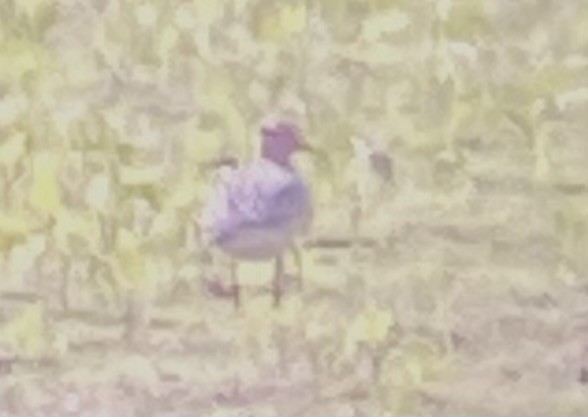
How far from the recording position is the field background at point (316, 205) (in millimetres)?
1534

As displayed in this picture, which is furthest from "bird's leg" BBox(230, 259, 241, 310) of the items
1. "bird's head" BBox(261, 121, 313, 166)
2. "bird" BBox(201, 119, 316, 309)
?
"bird's head" BBox(261, 121, 313, 166)

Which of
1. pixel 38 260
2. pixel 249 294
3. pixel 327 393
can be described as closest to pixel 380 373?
pixel 327 393

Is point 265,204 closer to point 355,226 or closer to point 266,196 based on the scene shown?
point 266,196

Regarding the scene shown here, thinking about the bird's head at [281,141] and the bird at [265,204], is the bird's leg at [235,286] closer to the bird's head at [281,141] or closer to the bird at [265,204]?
the bird at [265,204]

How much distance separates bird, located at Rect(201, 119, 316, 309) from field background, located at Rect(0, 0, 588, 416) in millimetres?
20

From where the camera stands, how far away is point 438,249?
1555 millimetres

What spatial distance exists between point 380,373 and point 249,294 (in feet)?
0.60

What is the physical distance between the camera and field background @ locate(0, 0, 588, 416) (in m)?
1.53

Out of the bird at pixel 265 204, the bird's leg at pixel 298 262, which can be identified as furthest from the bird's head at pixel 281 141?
the bird's leg at pixel 298 262

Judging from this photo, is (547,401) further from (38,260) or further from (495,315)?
(38,260)

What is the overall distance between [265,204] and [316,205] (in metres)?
0.07

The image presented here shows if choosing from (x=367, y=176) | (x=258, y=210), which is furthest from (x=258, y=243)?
(x=367, y=176)

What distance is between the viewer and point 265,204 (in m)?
1.52

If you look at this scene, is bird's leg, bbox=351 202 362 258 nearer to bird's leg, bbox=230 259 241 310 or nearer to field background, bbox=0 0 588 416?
field background, bbox=0 0 588 416
